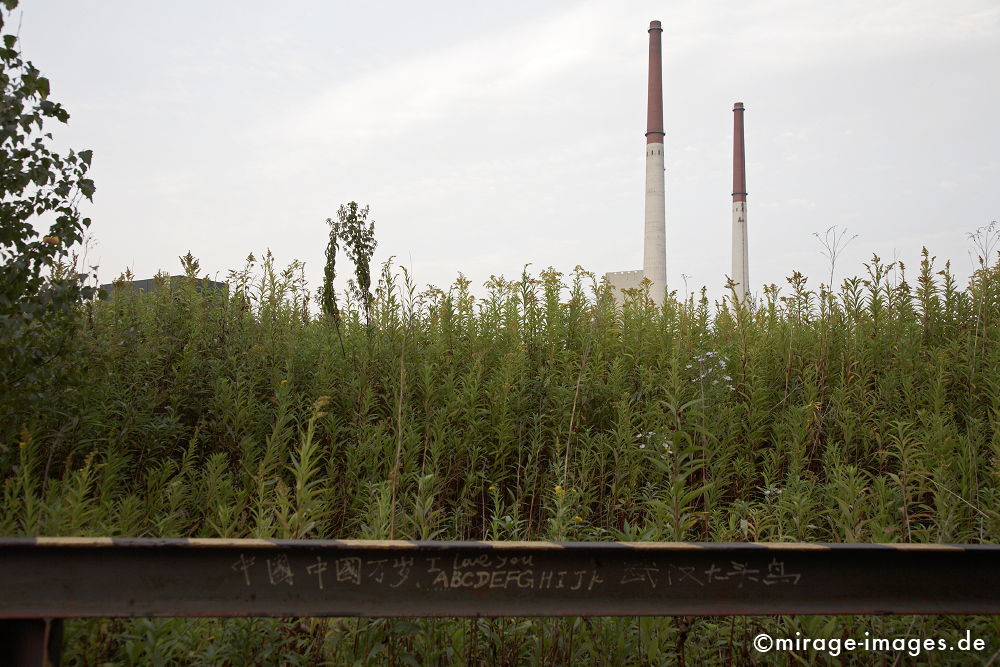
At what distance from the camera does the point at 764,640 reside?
3.46 metres

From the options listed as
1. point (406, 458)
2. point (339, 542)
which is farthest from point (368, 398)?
point (339, 542)

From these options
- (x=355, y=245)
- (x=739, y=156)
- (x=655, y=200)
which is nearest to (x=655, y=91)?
(x=655, y=200)

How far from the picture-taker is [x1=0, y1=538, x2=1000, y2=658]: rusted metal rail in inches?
98.7

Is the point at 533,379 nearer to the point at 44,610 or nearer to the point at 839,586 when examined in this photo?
the point at 839,586

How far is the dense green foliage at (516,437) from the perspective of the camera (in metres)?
3.45

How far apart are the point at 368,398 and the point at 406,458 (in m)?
0.69

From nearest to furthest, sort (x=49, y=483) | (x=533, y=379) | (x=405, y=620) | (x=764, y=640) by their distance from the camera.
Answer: (x=405, y=620) → (x=764, y=640) → (x=49, y=483) → (x=533, y=379)

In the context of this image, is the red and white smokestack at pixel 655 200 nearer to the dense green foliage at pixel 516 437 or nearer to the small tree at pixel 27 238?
the dense green foliage at pixel 516 437

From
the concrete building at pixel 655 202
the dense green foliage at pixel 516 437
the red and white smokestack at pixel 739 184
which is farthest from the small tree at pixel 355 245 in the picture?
the red and white smokestack at pixel 739 184

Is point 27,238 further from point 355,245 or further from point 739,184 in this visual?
point 739,184

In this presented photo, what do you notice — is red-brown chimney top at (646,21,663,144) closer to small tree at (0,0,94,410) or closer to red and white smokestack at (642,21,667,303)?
red and white smokestack at (642,21,667,303)

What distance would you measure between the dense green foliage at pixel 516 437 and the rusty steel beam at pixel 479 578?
59cm

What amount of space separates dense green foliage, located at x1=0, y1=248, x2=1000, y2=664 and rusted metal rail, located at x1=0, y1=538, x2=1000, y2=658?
1.95ft

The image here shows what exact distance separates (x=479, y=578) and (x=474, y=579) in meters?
0.02
